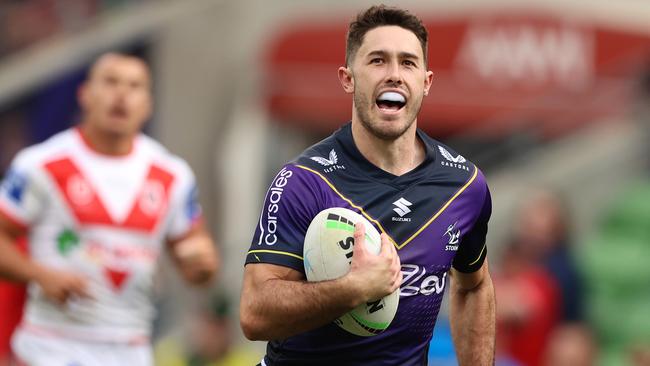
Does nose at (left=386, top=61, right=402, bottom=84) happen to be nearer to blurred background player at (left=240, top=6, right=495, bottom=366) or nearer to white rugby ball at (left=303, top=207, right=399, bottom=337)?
blurred background player at (left=240, top=6, right=495, bottom=366)

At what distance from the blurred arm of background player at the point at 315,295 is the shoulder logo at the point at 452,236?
0.47 meters

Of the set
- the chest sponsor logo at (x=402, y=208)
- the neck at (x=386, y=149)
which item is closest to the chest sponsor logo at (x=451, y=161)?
the neck at (x=386, y=149)

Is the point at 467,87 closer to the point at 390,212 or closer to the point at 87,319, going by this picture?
the point at 87,319

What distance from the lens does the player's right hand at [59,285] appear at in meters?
7.88

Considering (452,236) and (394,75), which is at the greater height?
(394,75)

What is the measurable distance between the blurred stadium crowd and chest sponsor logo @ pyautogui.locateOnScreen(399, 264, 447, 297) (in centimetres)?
419

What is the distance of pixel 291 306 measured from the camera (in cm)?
535

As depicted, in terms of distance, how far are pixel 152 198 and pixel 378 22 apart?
3.03 meters

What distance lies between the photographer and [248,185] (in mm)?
18594

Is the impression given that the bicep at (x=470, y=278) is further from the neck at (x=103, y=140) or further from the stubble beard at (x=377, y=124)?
the neck at (x=103, y=140)

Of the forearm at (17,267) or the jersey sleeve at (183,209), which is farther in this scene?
the jersey sleeve at (183,209)

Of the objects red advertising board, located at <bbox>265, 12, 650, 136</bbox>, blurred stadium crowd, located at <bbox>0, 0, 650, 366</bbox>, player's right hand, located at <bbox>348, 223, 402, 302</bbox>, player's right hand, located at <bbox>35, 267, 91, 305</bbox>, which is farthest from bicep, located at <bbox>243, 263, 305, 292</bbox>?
red advertising board, located at <bbox>265, 12, 650, 136</bbox>

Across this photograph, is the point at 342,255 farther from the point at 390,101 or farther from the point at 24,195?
the point at 24,195

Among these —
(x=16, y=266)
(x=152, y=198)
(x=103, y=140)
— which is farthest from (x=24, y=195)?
(x=152, y=198)
